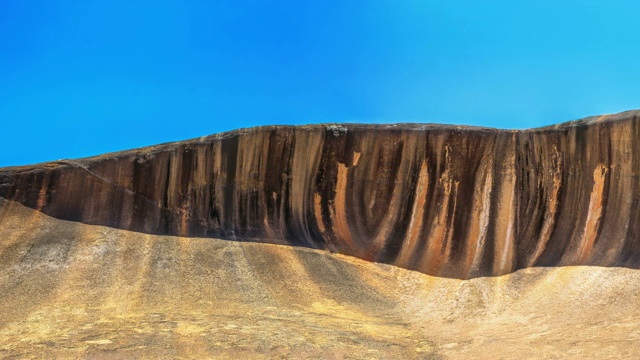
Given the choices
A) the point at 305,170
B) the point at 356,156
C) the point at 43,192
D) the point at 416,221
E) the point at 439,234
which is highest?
the point at 356,156

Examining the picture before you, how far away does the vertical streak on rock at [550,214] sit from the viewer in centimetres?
1263

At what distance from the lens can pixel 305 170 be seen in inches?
552

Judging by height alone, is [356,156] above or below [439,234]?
above

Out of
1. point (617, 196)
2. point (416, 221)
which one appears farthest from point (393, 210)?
point (617, 196)

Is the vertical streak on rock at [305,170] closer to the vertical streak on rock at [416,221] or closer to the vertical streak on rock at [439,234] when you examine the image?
the vertical streak on rock at [416,221]

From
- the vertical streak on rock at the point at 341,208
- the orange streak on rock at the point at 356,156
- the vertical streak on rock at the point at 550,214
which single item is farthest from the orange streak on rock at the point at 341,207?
the vertical streak on rock at the point at 550,214

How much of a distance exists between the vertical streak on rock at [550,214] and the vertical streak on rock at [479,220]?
37.3 inches

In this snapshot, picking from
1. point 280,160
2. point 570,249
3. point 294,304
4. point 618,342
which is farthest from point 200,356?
point 570,249

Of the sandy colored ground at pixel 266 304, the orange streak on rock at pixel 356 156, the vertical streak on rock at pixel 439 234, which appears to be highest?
the orange streak on rock at pixel 356 156

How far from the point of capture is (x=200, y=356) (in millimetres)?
8500

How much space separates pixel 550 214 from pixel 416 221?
247 centimetres

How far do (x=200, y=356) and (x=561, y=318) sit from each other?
17.0 ft

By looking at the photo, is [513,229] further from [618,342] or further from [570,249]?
[618,342]

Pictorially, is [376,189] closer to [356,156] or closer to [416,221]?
[356,156]
